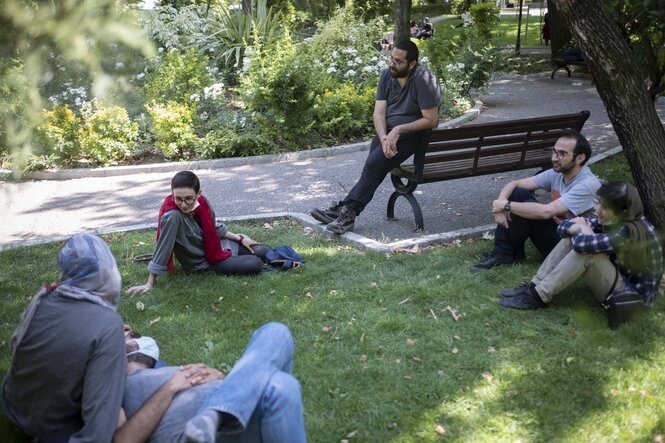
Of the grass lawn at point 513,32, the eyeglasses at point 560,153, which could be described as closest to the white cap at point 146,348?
the eyeglasses at point 560,153

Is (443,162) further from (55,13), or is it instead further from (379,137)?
(55,13)

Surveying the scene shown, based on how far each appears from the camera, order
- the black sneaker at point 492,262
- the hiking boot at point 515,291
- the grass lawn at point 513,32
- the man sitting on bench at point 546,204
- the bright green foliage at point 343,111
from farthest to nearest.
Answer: the grass lawn at point 513,32
the bright green foliage at point 343,111
the black sneaker at point 492,262
the man sitting on bench at point 546,204
the hiking boot at point 515,291

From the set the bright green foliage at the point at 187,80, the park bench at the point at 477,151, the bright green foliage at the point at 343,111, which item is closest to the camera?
the park bench at the point at 477,151

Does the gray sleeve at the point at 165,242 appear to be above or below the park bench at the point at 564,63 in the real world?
above

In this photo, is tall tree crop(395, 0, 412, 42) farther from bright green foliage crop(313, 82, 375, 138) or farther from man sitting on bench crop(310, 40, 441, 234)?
man sitting on bench crop(310, 40, 441, 234)

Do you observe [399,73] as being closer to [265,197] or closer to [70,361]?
[265,197]

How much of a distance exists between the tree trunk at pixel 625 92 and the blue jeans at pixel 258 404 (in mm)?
3671

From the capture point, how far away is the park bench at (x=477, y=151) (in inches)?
249

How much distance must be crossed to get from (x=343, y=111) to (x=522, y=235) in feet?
18.6

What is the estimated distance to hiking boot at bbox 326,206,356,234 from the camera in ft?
20.3

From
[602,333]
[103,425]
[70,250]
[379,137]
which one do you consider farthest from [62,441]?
[379,137]

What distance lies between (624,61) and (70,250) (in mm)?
4232

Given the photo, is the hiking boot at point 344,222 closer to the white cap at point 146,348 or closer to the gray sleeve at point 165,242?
the gray sleeve at point 165,242

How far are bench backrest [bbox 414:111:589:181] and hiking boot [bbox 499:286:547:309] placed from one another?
203 centimetres
